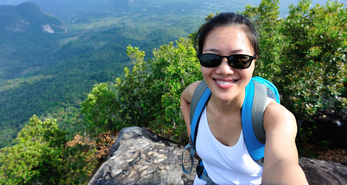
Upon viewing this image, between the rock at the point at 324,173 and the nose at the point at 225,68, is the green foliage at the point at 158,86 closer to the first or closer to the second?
the rock at the point at 324,173

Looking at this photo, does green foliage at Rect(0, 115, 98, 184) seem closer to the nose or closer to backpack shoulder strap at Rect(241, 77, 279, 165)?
backpack shoulder strap at Rect(241, 77, 279, 165)

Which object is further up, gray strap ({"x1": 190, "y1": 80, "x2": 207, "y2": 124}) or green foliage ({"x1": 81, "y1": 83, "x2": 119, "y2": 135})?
gray strap ({"x1": 190, "y1": 80, "x2": 207, "y2": 124})

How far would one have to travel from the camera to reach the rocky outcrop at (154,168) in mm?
3322

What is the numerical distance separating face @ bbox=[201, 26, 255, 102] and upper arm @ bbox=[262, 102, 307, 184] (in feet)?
1.16

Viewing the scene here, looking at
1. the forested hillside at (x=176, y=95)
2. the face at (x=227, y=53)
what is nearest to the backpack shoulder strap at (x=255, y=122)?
the face at (x=227, y=53)

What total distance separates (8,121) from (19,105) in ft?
62.4

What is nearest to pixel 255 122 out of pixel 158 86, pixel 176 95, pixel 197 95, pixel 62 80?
pixel 197 95

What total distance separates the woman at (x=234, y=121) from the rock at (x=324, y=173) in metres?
2.53

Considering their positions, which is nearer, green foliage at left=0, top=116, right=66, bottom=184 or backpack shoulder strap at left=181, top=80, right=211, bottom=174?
backpack shoulder strap at left=181, top=80, right=211, bottom=174

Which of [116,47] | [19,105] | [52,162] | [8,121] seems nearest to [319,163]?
[52,162]

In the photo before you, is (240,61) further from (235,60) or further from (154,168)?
(154,168)

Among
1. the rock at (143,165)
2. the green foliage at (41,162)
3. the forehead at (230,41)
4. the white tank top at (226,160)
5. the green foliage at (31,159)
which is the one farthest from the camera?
the green foliage at (31,159)

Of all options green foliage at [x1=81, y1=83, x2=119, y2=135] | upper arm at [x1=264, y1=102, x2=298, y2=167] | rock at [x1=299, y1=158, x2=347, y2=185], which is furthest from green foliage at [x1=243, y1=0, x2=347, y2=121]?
green foliage at [x1=81, y1=83, x2=119, y2=135]

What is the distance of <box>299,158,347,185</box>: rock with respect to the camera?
308cm
